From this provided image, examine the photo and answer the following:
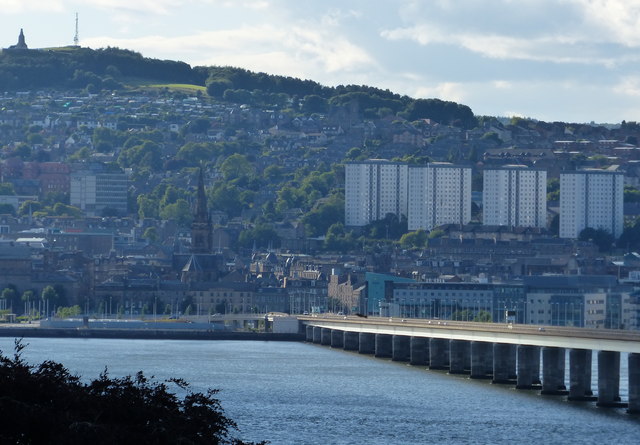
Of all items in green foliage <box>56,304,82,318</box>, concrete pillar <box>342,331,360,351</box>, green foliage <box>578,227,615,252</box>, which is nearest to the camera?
concrete pillar <box>342,331,360,351</box>

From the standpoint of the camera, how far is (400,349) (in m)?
104

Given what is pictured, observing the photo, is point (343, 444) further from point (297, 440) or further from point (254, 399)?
point (254, 399)

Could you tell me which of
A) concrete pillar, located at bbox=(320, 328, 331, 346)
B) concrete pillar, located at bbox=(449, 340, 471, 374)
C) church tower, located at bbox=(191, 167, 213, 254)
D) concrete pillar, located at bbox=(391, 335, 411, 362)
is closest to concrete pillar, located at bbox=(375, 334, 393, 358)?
concrete pillar, located at bbox=(391, 335, 411, 362)

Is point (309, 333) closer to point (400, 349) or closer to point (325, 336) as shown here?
point (325, 336)

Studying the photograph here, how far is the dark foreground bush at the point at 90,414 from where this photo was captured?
42.0 meters

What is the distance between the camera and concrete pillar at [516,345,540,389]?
8244cm

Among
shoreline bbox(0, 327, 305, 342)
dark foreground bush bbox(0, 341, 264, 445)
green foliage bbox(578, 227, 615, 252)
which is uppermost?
green foliage bbox(578, 227, 615, 252)

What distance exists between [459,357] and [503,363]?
6666 mm

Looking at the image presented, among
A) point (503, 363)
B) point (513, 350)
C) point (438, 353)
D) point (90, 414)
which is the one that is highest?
point (90, 414)

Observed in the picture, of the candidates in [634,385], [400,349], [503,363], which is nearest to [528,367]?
[503,363]

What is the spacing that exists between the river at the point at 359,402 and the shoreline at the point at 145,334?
19946 mm

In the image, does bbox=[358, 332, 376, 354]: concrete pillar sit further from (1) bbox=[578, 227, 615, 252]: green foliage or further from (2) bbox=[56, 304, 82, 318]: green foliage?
(1) bbox=[578, 227, 615, 252]: green foliage

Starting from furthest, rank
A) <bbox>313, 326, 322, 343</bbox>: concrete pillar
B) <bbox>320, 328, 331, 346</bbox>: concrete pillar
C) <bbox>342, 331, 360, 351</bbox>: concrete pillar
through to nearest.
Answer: <bbox>313, 326, 322, 343</bbox>: concrete pillar
<bbox>320, 328, 331, 346</bbox>: concrete pillar
<bbox>342, 331, 360, 351</bbox>: concrete pillar

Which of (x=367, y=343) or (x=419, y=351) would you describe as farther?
(x=367, y=343)
